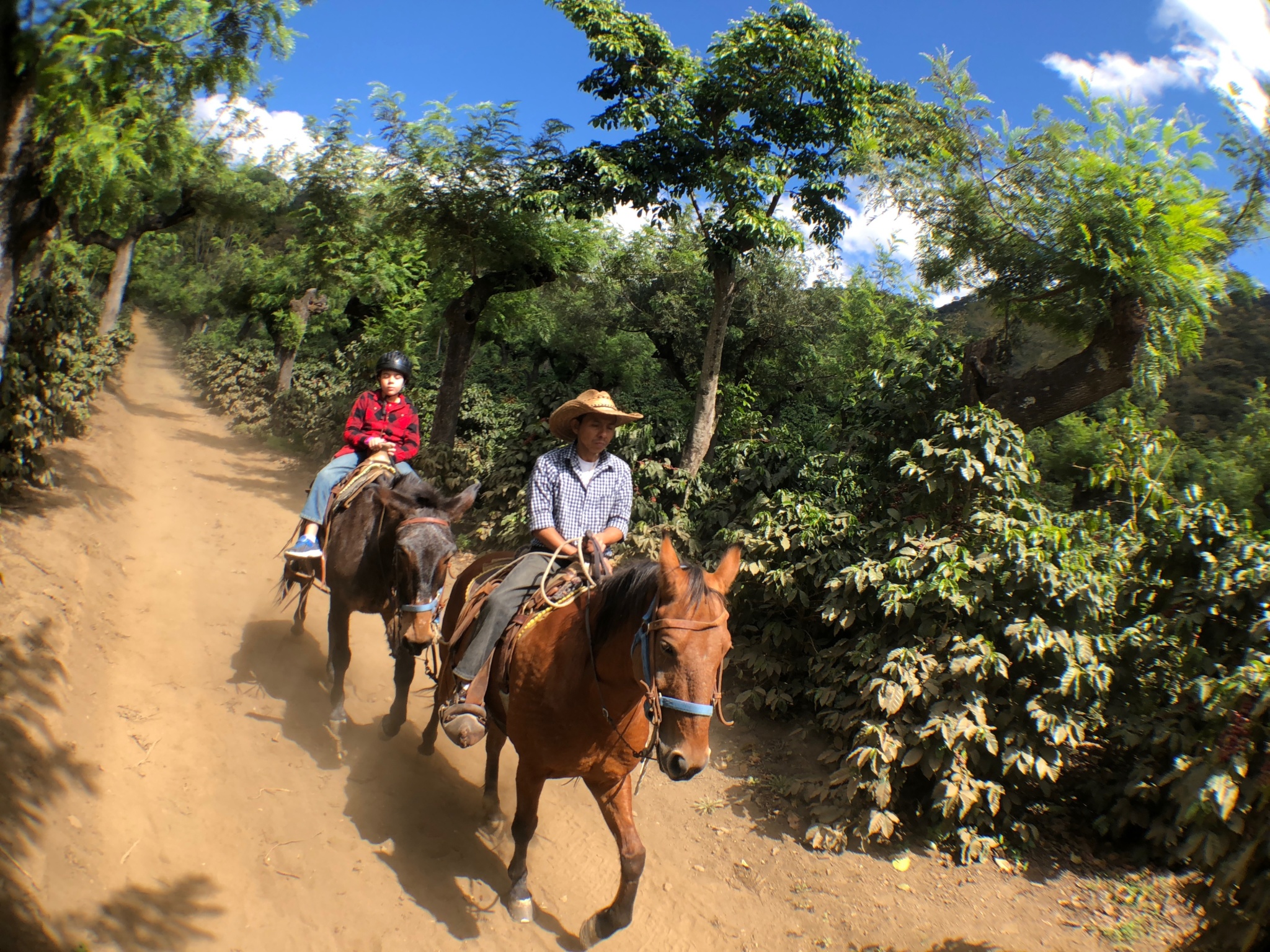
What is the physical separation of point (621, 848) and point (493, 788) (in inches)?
59.8

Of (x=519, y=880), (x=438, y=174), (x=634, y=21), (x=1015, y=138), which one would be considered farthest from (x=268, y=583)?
(x=1015, y=138)

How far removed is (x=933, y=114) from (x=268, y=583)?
9.38 metres

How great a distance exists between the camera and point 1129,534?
5.64 m

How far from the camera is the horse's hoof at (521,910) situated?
13.3ft

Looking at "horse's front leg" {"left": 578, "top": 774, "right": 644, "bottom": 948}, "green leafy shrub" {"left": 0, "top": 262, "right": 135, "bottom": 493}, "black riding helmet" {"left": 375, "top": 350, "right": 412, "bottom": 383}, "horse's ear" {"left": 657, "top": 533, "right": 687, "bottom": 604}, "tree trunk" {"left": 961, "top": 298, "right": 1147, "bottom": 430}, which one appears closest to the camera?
"horse's ear" {"left": 657, "top": 533, "right": 687, "bottom": 604}

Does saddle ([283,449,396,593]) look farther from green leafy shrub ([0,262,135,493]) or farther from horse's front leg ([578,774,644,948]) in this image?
green leafy shrub ([0,262,135,493])

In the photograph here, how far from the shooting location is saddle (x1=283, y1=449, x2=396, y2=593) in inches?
240

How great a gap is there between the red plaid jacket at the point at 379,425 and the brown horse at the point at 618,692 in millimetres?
3426

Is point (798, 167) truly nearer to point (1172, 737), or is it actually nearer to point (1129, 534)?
point (1129, 534)

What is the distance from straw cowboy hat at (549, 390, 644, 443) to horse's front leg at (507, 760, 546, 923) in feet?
6.84

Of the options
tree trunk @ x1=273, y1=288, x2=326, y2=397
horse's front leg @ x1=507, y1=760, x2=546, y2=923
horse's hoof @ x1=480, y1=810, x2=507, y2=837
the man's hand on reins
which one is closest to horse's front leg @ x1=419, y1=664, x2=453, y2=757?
horse's hoof @ x1=480, y1=810, x2=507, y2=837

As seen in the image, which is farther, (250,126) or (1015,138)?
(250,126)

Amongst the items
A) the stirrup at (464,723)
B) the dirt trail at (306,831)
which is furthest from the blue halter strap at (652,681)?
the dirt trail at (306,831)

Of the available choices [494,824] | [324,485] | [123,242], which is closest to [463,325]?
[324,485]
